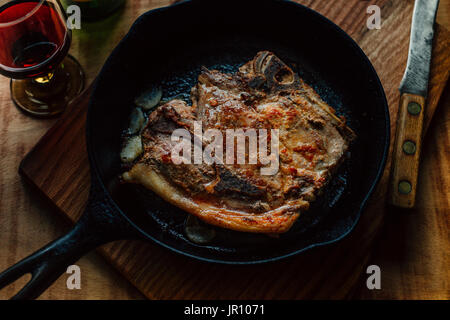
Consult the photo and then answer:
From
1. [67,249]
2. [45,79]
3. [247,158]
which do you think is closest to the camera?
[67,249]

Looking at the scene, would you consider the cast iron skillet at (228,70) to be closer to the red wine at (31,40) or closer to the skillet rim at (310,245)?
the skillet rim at (310,245)

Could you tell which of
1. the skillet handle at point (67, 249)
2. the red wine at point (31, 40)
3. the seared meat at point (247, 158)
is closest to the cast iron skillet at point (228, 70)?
the skillet handle at point (67, 249)

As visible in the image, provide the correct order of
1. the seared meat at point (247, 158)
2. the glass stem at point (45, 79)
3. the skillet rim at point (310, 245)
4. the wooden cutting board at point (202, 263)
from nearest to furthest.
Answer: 1. the skillet rim at point (310, 245)
2. the seared meat at point (247, 158)
3. the wooden cutting board at point (202, 263)
4. the glass stem at point (45, 79)

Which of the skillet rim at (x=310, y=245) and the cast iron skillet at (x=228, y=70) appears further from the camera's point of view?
the cast iron skillet at (x=228, y=70)

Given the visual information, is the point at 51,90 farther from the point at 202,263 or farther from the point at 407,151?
the point at 407,151

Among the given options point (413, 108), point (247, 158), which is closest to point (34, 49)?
point (247, 158)

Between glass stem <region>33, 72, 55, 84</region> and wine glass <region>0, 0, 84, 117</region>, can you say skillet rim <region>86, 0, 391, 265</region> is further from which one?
glass stem <region>33, 72, 55, 84</region>
